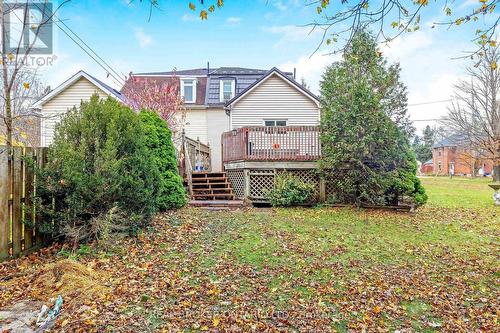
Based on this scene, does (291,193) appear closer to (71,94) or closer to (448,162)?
(71,94)

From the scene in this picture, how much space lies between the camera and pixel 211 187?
12.7 m

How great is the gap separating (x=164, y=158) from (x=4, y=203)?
454 cm

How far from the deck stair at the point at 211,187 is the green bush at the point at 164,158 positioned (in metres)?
2.68

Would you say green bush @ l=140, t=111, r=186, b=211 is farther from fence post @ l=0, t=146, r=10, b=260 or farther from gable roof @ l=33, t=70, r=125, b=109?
gable roof @ l=33, t=70, r=125, b=109

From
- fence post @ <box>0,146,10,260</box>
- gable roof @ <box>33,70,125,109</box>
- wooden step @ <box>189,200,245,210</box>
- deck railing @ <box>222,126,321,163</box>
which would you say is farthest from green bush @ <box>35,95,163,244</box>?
gable roof @ <box>33,70,125,109</box>

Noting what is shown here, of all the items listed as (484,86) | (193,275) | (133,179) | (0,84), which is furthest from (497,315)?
(484,86)

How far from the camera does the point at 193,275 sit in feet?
15.0

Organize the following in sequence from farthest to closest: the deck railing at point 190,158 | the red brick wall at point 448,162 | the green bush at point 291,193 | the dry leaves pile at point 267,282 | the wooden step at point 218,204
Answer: the red brick wall at point 448,162 < the deck railing at point 190,158 < the green bush at point 291,193 < the wooden step at point 218,204 < the dry leaves pile at point 267,282

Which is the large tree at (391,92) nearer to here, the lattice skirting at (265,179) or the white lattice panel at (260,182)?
the lattice skirting at (265,179)

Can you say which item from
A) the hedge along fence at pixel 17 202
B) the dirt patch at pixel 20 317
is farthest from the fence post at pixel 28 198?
the dirt patch at pixel 20 317

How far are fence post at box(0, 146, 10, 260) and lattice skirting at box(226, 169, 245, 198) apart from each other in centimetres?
809

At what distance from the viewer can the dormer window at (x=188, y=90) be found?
65.4 feet

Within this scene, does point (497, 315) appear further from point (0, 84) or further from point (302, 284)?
point (0, 84)

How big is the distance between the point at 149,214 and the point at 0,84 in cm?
342
